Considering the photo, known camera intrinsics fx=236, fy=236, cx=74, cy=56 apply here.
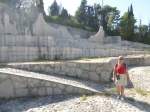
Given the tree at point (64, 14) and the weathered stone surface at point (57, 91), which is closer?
the weathered stone surface at point (57, 91)

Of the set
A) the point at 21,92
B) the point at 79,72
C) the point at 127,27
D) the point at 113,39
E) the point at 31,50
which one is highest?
the point at 127,27

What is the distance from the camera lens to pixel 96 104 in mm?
7312

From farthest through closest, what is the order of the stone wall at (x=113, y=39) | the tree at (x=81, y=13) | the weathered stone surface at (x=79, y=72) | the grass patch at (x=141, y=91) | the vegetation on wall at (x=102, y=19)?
1. the tree at (x=81, y=13)
2. the vegetation on wall at (x=102, y=19)
3. the stone wall at (x=113, y=39)
4. the weathered stone surface at (x=79, y=72)
5. the grass patch at (x=141, y=91)

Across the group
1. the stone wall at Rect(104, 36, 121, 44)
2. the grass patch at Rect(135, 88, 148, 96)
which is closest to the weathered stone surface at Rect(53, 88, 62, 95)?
the grass patch at Rect(135, 88, 148, 96)

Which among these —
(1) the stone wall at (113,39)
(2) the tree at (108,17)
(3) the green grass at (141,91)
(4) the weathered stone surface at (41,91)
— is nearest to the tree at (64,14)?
(2) the tree at (108,17)

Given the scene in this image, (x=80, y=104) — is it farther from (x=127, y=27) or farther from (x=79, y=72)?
(x=127, y=27)

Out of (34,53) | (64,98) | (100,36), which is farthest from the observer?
(100,36)

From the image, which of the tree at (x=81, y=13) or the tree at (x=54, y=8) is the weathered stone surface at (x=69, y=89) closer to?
the tree at (x=81, y=13)

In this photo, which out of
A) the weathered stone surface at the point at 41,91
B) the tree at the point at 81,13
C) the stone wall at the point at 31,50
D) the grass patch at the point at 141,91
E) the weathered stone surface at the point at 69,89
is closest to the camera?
the weathered stone surface at the point at 69,89

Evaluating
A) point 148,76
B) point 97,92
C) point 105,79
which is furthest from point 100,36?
point 97,92

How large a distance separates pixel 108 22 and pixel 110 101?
141ft

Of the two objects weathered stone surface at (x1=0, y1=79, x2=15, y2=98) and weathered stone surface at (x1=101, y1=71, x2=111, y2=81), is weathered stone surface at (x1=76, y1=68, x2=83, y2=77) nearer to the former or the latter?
weathered stone surface at (x1=101, y1=71, x2=111, y2=81)

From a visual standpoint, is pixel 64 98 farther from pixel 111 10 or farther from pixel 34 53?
pixel 111 10

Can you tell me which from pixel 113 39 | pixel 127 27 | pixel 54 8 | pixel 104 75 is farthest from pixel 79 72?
pixel 54 8
